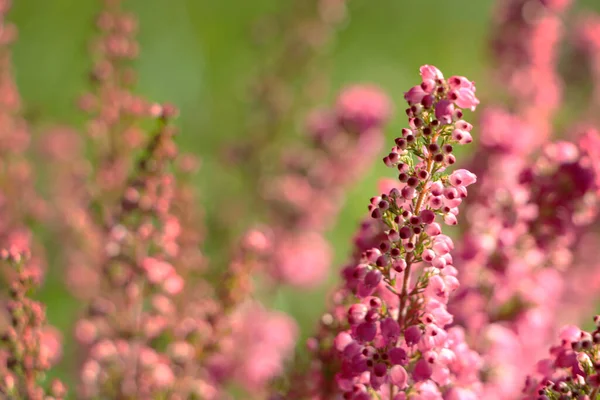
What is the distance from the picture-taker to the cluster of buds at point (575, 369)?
0.38m

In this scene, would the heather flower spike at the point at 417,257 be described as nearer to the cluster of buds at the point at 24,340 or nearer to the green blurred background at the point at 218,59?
the cluster of buds at the point at 24,340

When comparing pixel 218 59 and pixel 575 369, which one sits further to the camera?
pixel 218 59

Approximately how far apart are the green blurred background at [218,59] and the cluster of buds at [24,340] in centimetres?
43

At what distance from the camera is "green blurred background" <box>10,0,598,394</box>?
1146 mm

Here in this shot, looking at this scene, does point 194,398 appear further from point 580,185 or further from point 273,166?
point 273,166

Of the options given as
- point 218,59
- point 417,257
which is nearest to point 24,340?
point 417,257

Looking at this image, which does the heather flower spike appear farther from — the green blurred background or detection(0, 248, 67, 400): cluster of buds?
the green blurred background

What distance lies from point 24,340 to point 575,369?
0.29 m

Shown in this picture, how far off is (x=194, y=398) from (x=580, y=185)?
0.29m

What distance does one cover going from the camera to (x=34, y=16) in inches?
62.9

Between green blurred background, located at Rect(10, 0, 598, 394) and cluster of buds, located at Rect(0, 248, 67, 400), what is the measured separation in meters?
0.43

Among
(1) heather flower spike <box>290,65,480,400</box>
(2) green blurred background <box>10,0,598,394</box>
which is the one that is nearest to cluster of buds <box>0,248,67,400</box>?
(1) heather flower spike <box>290,65,480,400</box>

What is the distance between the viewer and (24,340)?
1.55 ft

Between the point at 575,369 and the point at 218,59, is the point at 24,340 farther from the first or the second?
the point at 218,59
